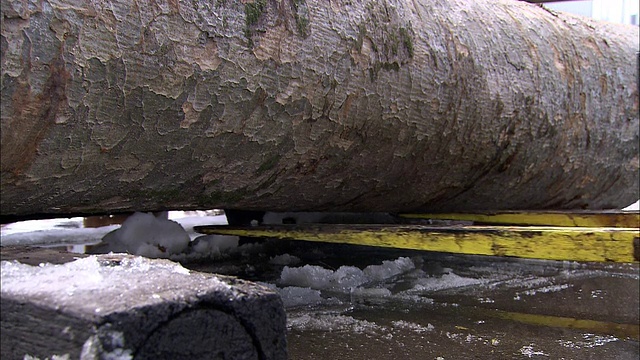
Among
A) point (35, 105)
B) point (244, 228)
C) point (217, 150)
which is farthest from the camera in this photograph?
point (244, 228)

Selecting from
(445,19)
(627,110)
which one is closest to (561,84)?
(627,110)

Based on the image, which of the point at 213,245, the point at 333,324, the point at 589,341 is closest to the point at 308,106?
the point at 333,324

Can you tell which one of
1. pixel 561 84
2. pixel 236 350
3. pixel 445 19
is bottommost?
pixel 236 350

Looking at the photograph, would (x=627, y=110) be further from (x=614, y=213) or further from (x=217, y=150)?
(x=217, y=150)

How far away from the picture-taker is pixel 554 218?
7.21ft

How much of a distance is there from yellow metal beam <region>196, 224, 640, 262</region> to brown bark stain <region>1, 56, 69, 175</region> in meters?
0.93

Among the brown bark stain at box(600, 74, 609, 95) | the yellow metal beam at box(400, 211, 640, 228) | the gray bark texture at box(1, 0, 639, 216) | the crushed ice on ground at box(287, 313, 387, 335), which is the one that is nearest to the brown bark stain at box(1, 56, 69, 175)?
the gray bark texture at box(1, 0, 639, 216)

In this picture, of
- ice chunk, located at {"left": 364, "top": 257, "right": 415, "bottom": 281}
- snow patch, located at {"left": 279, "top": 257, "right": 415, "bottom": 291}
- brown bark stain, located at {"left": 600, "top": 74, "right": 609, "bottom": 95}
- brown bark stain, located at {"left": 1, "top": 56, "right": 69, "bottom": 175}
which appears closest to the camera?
brown bark stain, located at {"left": 1, "top": 56, "right": 69, "bottom": 175}

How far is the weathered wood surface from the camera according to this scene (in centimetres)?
65

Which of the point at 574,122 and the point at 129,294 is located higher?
the point at 574,122

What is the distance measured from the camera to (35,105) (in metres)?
1.08

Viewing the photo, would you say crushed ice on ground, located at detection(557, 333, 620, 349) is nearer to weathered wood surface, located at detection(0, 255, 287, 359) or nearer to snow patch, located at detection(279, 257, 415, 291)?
snow patch, located at detection(279, 257, 415, 291)

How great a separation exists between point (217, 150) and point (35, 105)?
0.44 m

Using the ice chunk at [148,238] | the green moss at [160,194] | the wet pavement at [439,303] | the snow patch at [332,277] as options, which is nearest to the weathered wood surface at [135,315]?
the wet pavement at [439,303]
